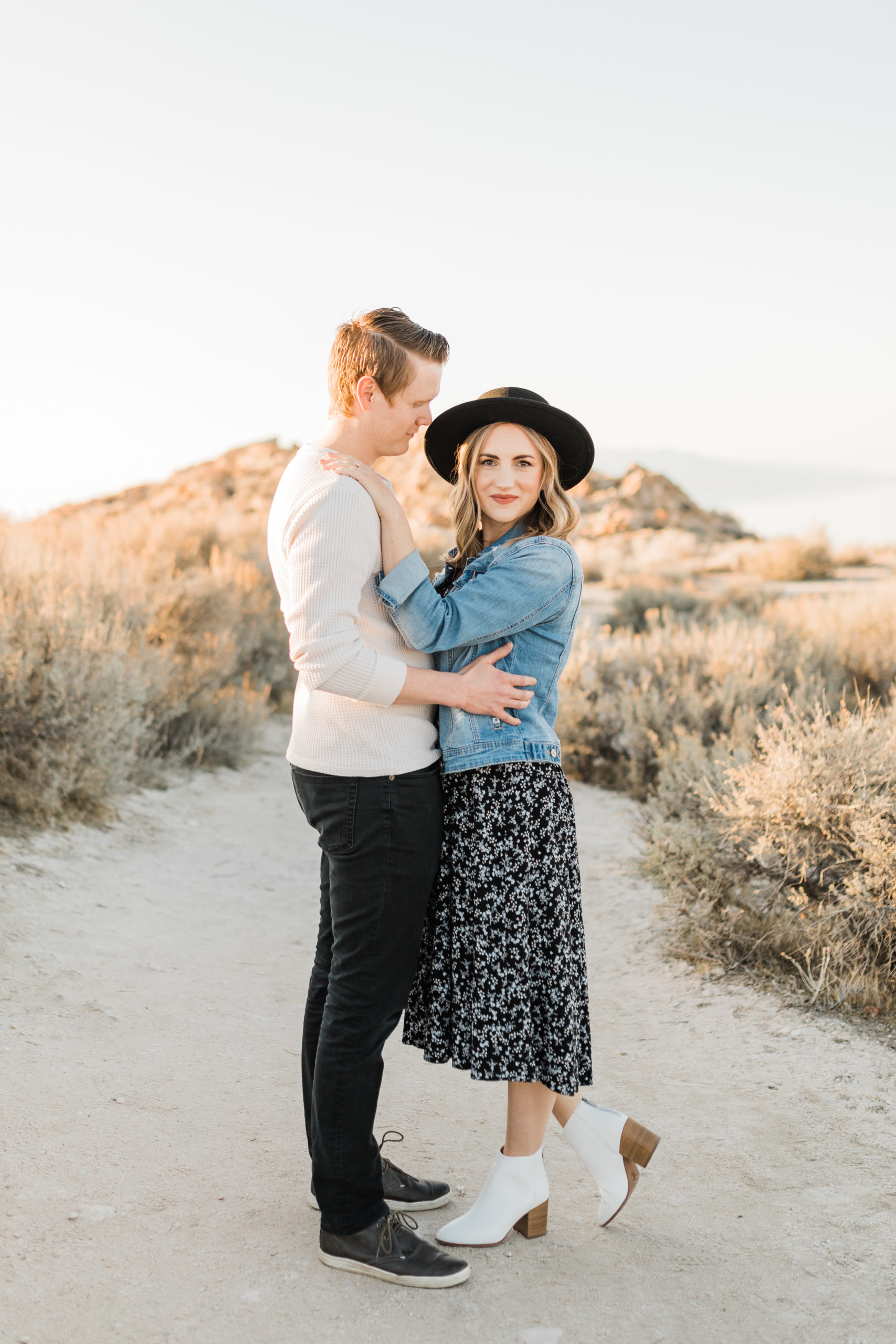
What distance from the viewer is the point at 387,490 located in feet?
8.02

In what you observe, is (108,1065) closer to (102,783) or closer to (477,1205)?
(477,1205)

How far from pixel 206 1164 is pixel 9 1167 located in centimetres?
54

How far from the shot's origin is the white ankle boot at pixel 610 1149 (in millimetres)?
2791

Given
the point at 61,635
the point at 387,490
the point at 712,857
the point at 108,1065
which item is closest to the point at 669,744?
the point at 712,857

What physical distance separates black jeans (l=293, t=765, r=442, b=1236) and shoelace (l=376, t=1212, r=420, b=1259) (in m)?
0.03

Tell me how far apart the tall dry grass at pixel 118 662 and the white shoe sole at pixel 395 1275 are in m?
3.98

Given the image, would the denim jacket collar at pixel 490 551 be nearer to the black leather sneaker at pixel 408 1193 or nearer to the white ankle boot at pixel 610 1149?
the white ankle boot at pixel 610 1149

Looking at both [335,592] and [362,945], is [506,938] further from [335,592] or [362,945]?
[335,592]

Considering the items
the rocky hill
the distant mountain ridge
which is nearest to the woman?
the rocky hill

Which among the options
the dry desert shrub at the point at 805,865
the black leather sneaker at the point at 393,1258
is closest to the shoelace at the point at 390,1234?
the black leather sneaker at the point at 393,1258

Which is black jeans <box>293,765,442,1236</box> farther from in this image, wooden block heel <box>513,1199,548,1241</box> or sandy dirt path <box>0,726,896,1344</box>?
wooden block heel <box>513,1199,548,1241</box>

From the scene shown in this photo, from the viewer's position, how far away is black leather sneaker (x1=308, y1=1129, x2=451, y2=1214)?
289cm

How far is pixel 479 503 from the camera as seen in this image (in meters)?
2.79

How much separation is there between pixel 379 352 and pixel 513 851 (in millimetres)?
1224
